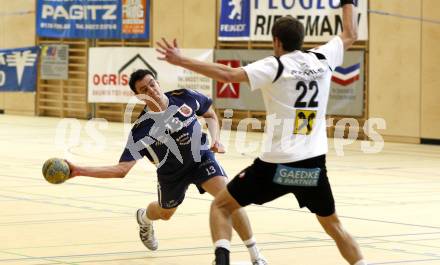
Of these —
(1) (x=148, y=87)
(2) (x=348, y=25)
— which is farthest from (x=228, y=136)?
(2) (x=348, y=25)

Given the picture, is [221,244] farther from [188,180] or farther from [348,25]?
[348,25]

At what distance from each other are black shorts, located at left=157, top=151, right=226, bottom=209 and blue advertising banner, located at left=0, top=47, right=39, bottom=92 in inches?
886

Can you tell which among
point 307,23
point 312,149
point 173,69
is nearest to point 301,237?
point 312,149

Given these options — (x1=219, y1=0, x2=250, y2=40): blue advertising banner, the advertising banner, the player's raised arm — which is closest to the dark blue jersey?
the player's raised arm

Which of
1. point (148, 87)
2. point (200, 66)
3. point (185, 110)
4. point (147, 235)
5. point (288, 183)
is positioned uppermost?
point (200, 66)

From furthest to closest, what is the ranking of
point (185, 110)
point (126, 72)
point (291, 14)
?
point (126, 72) → point (291, 14) → point (185, 110)

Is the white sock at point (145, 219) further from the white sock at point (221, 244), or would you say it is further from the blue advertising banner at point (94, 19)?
the blue advertising banner at point (94, 19)

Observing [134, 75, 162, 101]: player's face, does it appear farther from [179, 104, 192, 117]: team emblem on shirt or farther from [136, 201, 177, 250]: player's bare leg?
[136, 201, 177, 250]: player's bare leg

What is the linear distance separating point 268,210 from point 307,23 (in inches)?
477

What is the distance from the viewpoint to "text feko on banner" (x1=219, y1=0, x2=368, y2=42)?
22.8 m

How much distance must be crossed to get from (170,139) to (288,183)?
189cm

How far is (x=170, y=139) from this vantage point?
848 centimetres

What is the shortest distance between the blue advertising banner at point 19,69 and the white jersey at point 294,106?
79.8ft

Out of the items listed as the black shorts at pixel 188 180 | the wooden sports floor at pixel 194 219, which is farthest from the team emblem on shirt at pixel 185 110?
the wooden sports floor at pixel 194 219
